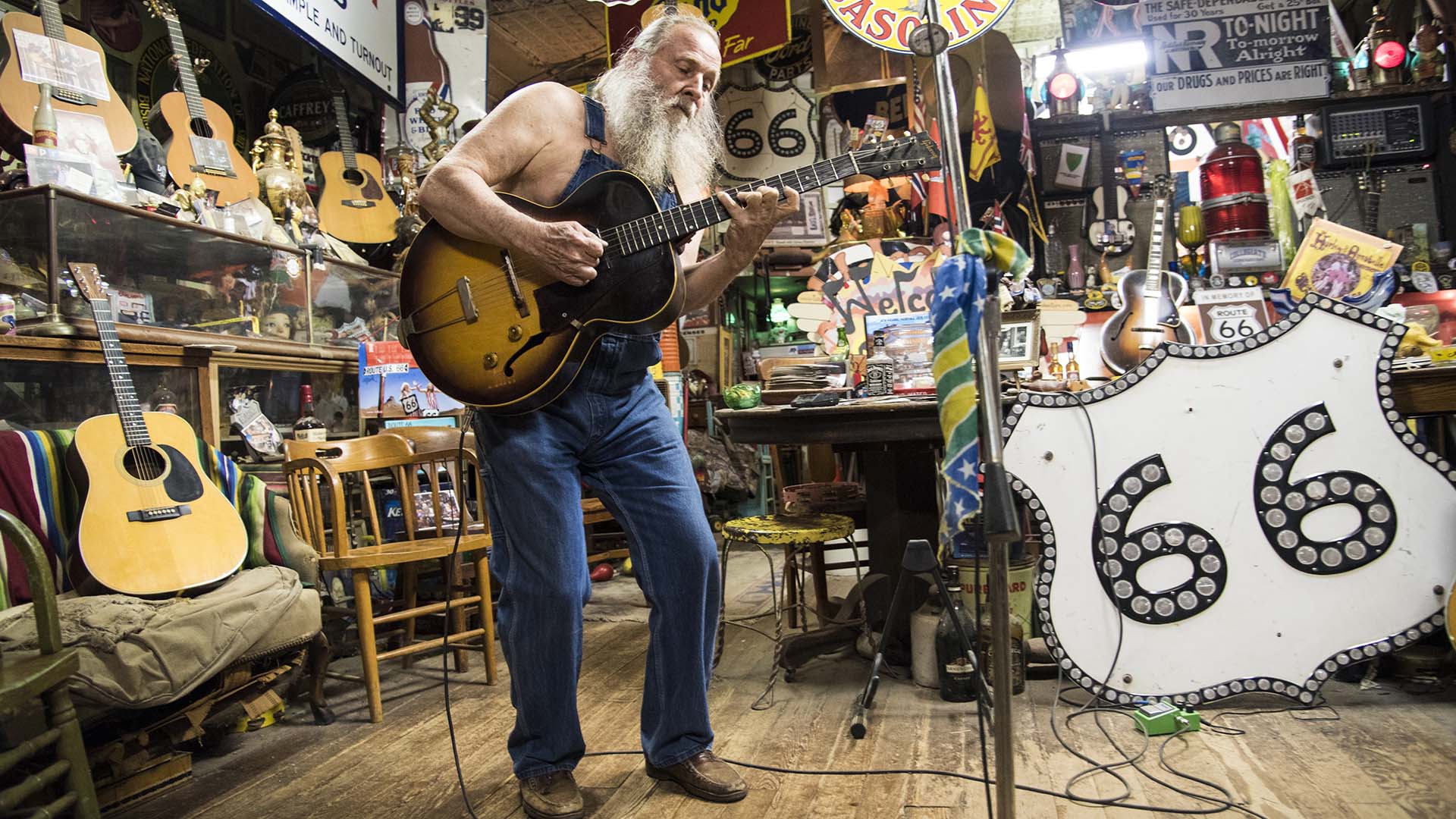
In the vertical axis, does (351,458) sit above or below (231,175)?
below

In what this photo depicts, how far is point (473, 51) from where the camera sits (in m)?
5.27

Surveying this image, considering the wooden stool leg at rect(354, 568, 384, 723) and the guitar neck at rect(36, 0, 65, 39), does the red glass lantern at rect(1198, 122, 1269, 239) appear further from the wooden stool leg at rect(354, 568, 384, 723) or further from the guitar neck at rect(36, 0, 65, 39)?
the guitar neck at rect(36, 0, 65, 39)

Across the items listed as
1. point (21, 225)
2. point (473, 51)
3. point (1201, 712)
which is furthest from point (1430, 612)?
point (473, 51)

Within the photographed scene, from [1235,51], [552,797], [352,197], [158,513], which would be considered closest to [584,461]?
[552,797]

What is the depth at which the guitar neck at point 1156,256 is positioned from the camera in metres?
4.30

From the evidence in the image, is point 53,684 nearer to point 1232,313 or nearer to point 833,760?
point 833,760

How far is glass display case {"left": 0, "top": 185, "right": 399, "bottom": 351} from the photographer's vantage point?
2801mm

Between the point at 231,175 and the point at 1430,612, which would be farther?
the point at 231,175

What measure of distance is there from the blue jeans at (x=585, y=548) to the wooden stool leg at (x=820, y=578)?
1.54 m

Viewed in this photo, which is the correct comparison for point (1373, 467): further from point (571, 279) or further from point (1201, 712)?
point (571, 279)

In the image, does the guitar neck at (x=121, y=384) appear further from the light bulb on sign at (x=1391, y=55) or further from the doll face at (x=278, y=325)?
the light bulb on sign at (x=1391, y=55)

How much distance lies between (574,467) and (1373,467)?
213 centimetres

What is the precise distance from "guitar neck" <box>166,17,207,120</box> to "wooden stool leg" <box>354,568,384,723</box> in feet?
8.85

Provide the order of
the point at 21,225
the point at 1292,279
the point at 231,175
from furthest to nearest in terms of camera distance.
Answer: the point at 231,175
the point at 1292,279
the point at 21,225
